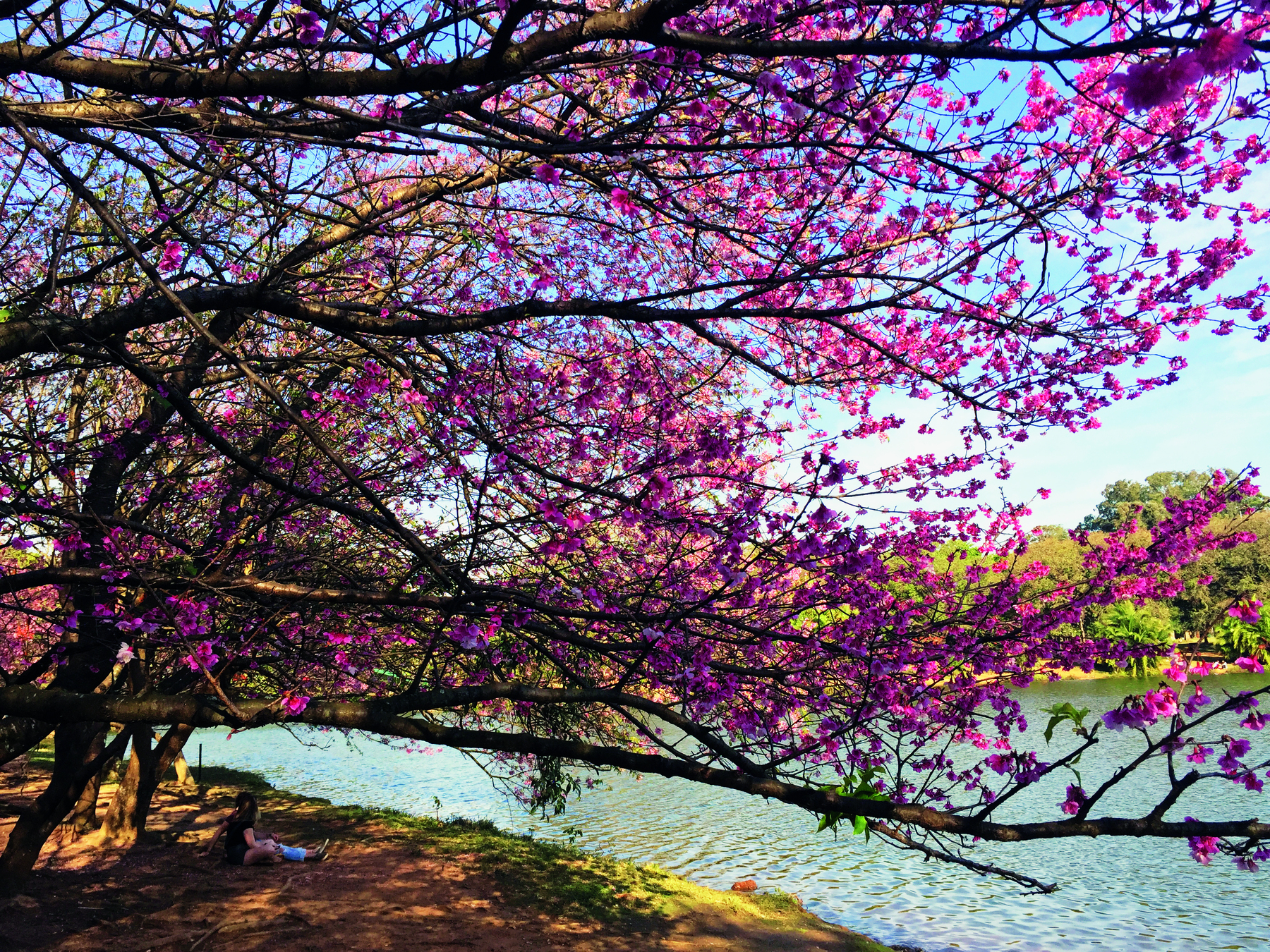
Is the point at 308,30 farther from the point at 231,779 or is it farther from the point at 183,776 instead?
the point at 231,779

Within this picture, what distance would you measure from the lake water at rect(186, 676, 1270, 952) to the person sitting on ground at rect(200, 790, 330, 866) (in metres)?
1.65

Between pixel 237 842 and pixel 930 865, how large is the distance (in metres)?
11.1

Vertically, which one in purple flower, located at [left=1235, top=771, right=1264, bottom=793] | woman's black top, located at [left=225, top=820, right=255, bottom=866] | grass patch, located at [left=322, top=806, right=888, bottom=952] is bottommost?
grass patch, located at [left=322, top=806, right=888, bottom=952]

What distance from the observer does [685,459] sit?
6094 millimetres

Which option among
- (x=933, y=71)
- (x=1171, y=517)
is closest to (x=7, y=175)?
(x=933, y=71)

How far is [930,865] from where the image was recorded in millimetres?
Answer: 15148

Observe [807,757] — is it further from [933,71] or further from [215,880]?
[215,880]

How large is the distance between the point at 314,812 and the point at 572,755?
14542 millimetres

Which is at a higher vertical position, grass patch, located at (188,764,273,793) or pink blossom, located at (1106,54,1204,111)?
pink blossom, located at (1106,54,1204,111)

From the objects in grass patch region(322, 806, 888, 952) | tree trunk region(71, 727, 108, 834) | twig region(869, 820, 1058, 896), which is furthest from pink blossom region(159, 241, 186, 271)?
tree trunk region(71, 727, 108, 834)

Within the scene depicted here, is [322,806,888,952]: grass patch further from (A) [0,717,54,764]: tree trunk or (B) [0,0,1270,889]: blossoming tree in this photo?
(A) [0,717,54,764]: tree trunk

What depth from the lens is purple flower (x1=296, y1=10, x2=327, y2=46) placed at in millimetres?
4633

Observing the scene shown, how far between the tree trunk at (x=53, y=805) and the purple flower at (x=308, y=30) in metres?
7.07

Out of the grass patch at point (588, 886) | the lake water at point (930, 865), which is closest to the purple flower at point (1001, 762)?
the grass patch at point (588, 886)
